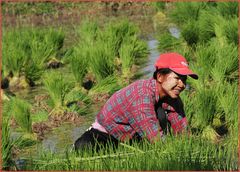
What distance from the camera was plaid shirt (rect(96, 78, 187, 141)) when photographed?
3.60m

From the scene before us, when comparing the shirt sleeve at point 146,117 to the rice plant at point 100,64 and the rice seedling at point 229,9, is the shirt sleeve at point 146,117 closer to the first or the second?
the rice plant at point 100,64

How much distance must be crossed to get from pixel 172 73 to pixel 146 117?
316 mm

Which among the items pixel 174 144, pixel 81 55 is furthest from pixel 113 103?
pixel 81 55

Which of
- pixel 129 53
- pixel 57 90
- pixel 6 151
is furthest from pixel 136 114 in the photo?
pixel 129 53

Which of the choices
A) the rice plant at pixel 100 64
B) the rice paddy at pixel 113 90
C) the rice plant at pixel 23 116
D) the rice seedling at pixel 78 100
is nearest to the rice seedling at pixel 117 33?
the rice paddy at pixel 113 90

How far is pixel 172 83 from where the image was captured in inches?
141

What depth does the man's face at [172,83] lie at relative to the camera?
3.56m

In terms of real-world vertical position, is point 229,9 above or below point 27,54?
above

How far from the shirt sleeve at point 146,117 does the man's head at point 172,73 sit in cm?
13

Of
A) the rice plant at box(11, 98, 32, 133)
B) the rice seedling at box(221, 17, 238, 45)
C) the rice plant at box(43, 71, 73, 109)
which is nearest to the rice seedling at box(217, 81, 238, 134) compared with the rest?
the rice plant at box(11, 98, 32, 133)

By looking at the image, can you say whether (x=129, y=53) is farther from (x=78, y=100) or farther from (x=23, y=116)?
(x=23, y=116)

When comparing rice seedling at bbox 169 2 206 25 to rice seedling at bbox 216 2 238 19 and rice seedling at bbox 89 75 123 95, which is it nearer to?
rice seedling at bbox 216 2 238 19

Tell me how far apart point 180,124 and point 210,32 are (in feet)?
17.6

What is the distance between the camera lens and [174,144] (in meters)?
3.36
